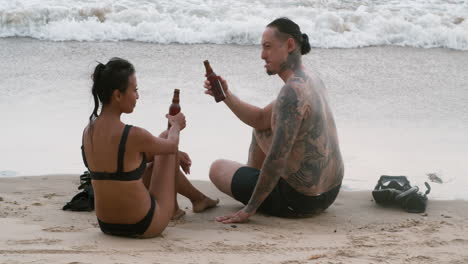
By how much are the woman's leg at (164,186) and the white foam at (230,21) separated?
6737mm

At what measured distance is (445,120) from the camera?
736 cm

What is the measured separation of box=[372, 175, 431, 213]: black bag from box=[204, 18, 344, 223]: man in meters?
0.50

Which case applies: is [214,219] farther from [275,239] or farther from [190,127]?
[190,127]

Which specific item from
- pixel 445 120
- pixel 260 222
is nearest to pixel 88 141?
pixel 260 222

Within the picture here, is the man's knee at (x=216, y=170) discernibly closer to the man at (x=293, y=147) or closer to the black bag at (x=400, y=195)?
the man at (x=293, y=147)

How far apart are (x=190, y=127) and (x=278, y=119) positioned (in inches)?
106

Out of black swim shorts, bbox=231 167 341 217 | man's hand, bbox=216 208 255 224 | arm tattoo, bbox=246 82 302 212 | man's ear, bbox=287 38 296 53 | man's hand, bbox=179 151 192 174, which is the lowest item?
man's hand, bbox=216 208 255 224

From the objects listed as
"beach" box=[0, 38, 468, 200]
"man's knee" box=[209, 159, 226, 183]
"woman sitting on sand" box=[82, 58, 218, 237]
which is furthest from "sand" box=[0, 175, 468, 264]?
"beach" box=[0, 38, 468, 200]

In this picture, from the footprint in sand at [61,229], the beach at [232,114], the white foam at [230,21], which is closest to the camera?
the beach at [232,114]

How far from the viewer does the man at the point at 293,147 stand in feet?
13.9

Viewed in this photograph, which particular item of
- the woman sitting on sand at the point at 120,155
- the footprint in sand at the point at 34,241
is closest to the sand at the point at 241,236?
the footprint in sand at the point at 34,241

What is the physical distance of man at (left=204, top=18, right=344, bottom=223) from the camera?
4234 millimetres

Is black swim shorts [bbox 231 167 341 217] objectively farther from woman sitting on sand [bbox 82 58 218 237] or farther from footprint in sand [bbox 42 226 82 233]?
footprint in sand [bbox 42 226 82 233]

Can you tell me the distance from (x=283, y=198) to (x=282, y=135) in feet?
1.73
